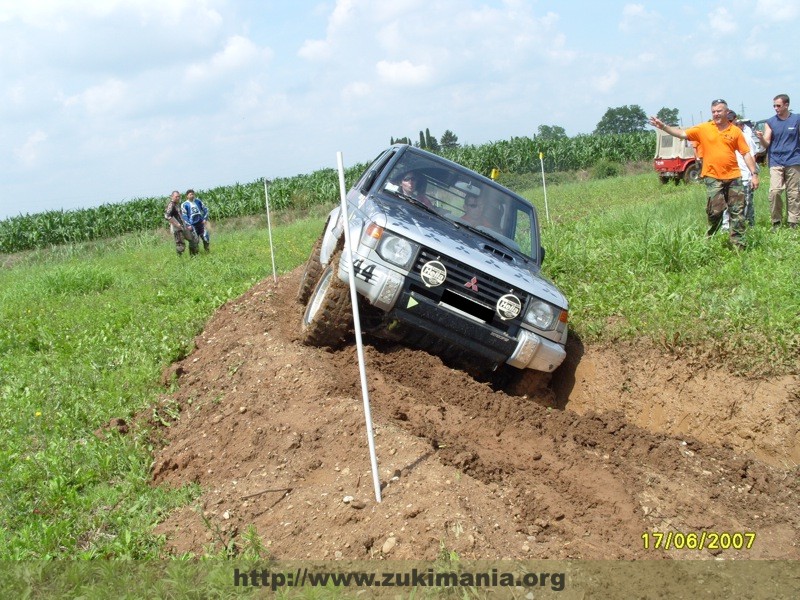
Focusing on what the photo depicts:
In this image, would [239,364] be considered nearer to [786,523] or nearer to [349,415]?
[349,415]

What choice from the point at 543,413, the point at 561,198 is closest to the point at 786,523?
the point at 543,413

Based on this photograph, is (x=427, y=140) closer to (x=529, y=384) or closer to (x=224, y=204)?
(x=529, y=384)

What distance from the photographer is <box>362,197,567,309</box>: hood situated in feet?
20.3

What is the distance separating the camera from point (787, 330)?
22.0 ft

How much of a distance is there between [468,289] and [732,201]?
4.52 meters

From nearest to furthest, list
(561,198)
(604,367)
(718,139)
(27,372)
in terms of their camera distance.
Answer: (604,367) < (27,372) < (718,139) < (561,198)

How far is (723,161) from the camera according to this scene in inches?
356

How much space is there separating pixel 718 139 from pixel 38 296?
33.0 ft

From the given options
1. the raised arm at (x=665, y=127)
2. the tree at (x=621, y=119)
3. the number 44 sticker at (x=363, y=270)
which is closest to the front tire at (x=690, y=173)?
the raised arm at (x=665, y=127)

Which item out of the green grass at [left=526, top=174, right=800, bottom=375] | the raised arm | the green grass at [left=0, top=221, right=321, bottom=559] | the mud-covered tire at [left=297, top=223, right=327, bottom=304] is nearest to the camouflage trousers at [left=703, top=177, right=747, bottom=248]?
the green grass at [left=526, top=174, right=800, bottom=375]

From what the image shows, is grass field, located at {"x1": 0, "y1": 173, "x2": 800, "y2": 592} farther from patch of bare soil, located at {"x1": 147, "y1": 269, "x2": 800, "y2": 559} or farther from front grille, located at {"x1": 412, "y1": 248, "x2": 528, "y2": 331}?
front grille, located at {"x1": 412, "y1": 248, "x2": 528, "y2": 331}

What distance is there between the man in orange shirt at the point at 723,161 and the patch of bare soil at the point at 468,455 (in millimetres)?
2914

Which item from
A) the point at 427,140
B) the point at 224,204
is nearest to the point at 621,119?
the point at 224,204

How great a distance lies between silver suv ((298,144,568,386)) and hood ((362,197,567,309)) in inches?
0.4
